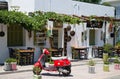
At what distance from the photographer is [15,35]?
67.1 ft

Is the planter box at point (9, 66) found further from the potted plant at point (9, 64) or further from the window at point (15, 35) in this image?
the window at point (15, 35)

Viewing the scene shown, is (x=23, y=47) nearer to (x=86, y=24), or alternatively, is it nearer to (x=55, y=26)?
(x=55, y=26)

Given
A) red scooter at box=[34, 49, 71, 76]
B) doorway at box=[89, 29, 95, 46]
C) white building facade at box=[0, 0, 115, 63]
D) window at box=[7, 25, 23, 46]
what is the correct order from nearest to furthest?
red scooter at box=[34, 49, 71, 76] < window at box=[7, 25, 23, 46] < white building facade at box=[0, 0, 115, 63] < doorway at box=[89, 29, 95, 46]

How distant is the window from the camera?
66.4ft

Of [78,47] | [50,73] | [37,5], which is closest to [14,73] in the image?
[50,73]

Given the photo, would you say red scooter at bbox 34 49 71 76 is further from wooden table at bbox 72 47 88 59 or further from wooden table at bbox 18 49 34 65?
wooden table at bbox 72 47 88 59

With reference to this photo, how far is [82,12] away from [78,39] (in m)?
2.33

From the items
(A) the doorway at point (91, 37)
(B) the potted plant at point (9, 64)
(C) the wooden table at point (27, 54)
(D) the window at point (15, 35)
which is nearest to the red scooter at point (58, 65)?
Result: (B) the potted plant at point (9, 64)

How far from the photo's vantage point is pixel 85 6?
26016 mm

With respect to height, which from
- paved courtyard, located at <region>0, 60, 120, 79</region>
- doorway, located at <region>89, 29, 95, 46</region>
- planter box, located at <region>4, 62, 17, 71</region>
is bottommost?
paved courtyard, located at <region>0, 60, 120, 79</region>

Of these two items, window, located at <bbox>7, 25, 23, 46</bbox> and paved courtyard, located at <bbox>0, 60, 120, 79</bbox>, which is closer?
paved courtyard, located at <bbox>0, 60, 120, 79</bbox>

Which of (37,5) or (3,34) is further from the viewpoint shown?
(37,5)

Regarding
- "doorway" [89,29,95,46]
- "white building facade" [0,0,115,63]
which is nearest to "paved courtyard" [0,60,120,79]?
"white building facade" [0,0,115,63]

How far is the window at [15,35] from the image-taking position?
20250mm
